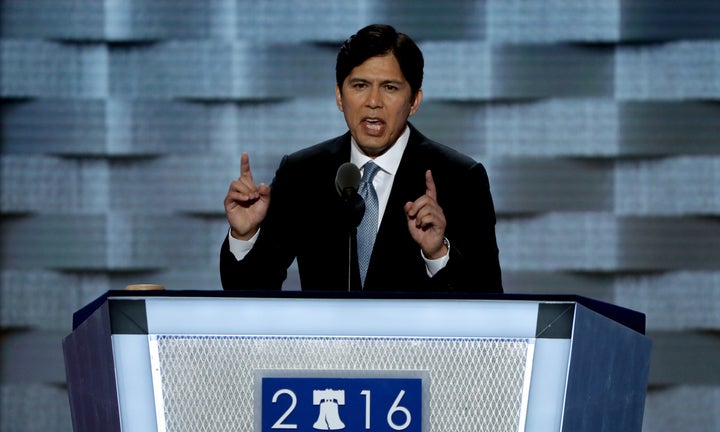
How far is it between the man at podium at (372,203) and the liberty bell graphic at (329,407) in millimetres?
503

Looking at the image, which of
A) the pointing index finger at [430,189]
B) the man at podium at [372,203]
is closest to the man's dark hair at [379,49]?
the man at podium at [372,203]

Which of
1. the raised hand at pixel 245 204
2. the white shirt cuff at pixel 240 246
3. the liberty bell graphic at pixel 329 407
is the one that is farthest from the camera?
the white shirt cuff at pixel 240 246

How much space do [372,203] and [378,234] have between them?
78 mm

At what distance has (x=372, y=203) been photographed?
2.00m

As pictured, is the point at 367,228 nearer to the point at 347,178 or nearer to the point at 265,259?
the point at 265,259

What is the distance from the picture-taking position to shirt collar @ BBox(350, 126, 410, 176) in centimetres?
210

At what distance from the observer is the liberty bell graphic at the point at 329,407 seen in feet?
4.12

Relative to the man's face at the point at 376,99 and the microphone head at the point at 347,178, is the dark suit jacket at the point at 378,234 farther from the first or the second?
the microphone head at the point at 347,178

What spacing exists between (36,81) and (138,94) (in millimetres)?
318

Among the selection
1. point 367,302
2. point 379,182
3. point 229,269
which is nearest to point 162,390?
point 367,302

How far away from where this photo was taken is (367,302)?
127cm

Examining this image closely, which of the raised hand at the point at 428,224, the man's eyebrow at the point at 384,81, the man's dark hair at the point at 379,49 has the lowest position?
the raised hand at the point at 428,224

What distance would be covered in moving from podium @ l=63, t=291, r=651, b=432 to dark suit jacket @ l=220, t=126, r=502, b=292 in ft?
1.54

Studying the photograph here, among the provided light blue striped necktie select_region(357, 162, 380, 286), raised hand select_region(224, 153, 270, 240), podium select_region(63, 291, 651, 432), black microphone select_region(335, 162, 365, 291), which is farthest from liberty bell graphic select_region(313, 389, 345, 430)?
light blue striped necktie select_region(357, 162, 380, 286)
